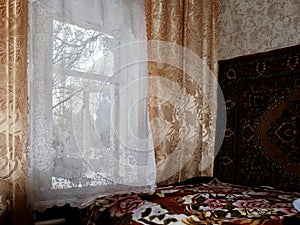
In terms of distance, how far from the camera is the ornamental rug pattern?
7.20 feet

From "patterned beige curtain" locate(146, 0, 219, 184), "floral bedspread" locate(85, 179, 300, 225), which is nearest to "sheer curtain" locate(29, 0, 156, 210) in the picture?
"patterned beige curtain" locate(146, 0, 219, 184)

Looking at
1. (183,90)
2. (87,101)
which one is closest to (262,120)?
(183,90)

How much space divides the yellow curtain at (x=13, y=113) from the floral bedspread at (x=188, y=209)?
406mm

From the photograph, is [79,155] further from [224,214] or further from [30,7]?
[224,214]

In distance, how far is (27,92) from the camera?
1794 millimetres

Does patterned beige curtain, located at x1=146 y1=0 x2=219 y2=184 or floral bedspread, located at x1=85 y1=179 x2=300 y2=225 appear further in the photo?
patterned beige curtain, located at x1=146 y1=0 x2=219 y2=184

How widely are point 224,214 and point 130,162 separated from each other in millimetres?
943

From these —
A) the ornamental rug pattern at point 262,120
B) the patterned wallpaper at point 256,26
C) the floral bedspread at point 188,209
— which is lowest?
the floral bedspread at point 188,209

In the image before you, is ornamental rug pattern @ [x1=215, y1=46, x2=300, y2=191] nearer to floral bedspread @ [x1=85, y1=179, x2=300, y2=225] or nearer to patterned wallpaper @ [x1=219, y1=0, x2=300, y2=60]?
patterned wallpaper @ [x1=219, y1=0, x2=300, y2=60]

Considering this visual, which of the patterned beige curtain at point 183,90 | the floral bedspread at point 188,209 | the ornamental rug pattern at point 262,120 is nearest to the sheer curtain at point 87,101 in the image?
the patterned beige curtain at point 183,90

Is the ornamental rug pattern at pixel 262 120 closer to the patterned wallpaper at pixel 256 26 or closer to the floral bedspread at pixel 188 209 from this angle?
the patterned wallpaper at pixel 256 26

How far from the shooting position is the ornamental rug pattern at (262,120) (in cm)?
219

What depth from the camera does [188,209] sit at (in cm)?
139

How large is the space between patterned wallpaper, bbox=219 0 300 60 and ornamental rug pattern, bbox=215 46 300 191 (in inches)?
2.8
